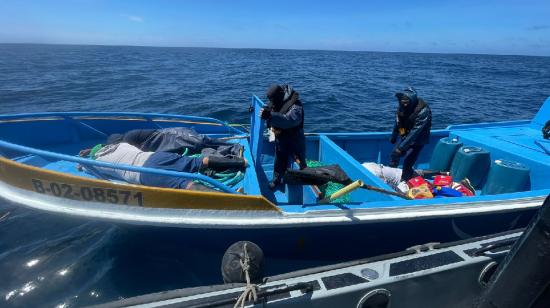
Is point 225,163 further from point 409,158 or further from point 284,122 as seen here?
point 409,158

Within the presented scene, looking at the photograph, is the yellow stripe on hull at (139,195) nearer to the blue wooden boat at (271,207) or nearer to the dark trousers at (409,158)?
the blue wooden boat at (271,207)

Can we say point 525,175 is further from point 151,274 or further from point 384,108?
point 384,108

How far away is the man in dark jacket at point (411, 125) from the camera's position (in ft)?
15.8

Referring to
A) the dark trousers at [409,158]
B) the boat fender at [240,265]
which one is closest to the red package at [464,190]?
the dark trousers at [409,158]

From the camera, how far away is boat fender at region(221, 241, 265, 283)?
2428 mm

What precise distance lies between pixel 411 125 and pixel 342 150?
3.99ft

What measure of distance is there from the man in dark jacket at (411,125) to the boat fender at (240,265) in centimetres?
343

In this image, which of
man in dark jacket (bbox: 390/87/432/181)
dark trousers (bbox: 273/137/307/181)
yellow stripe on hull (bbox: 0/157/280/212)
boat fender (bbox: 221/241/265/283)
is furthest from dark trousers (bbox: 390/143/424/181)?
boat fender (bbox: 221/241/265/283)

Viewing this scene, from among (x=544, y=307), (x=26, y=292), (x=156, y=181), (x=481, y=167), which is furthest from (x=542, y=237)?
(x=26, y=292)

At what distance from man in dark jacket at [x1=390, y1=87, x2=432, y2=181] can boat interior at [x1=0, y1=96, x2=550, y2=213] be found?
0.85m

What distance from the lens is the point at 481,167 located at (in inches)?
202

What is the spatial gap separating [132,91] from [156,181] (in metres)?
15.1

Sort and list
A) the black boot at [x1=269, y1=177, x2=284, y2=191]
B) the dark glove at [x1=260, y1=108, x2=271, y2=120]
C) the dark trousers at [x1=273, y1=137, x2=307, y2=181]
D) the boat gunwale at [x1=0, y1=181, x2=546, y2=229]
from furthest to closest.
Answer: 1. the black boot at [x1=269, y1=177, x2=284, y2=191]
2. the dark trousers at [x1=273, y1=137, x2=307, y2=181]
3. the dark glove at [x1=260, y1=108, x2=271, y2=120]
4. the boat gunwale at [x1=0, y1=181, x2=546, y2=229]

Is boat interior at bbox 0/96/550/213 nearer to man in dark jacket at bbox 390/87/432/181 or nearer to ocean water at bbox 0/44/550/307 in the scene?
man in dark jacket at bbox 390/87/432/181
